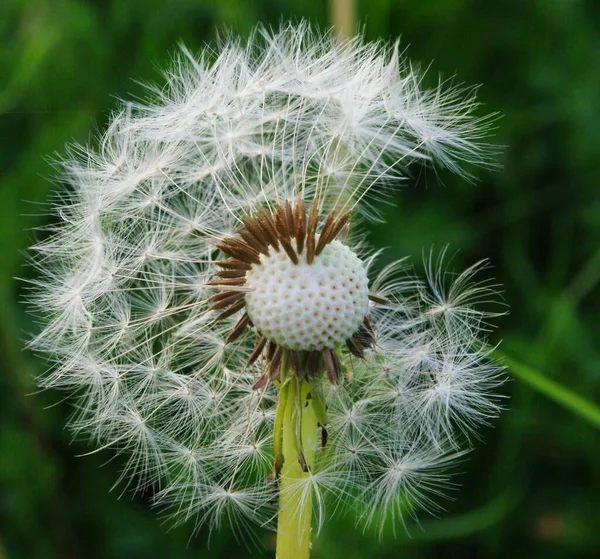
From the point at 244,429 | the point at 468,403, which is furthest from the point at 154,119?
the point at 468,403

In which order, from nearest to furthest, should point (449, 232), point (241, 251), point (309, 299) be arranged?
point (309, 299) < point (241, 251) < point (449, 232)

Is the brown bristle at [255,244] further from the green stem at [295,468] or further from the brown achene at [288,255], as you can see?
the green stem at [295,468]

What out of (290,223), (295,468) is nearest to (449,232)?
(290,223)

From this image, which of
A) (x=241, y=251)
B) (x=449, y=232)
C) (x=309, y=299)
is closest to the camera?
(x=309, y=299)

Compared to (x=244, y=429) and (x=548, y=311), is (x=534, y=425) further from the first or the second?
(x=244, y=429)

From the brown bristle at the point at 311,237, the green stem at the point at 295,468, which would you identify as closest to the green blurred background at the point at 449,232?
the green stem at the point at 295,468

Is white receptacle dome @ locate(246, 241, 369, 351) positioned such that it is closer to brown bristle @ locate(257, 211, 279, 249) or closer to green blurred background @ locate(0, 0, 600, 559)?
brown bristle @ locate(257, 211, 279, 249)

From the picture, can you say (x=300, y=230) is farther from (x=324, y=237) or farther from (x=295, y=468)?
(x=295, y=468)
